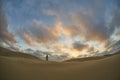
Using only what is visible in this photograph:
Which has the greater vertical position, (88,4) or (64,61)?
(88,4)

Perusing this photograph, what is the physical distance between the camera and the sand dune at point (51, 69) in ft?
2.51

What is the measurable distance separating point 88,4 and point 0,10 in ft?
1.35

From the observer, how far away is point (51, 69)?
2.56ft

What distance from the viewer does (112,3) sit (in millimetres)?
790

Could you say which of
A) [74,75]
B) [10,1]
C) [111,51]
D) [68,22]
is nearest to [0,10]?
[10,1]

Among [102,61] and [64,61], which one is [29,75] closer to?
[64,61]

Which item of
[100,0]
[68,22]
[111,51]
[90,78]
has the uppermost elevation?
[100,0]

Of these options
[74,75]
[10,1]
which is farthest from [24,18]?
[74,75]

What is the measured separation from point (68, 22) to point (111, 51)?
258mm

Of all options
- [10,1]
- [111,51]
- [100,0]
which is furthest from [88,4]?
[10,1]

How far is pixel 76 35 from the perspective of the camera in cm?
75

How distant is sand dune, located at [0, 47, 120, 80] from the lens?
0.77m

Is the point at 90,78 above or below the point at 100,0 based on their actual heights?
below

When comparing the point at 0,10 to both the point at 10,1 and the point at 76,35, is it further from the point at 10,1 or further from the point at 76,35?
the point at 76,35
